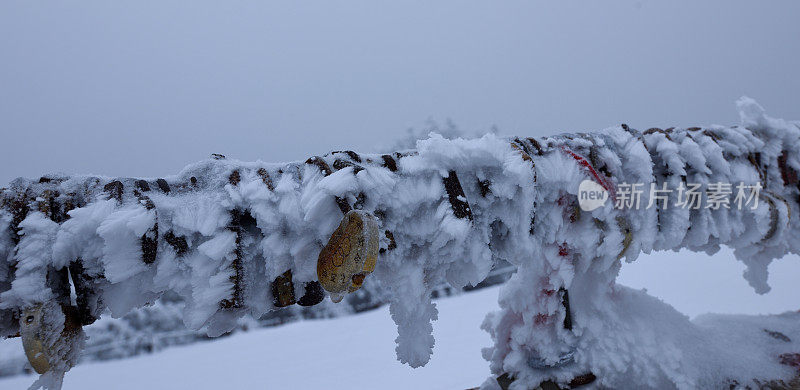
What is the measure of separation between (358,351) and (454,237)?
1.74 m

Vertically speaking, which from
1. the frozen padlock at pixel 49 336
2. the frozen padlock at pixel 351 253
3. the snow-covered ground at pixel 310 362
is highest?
the frozen padlock at pixel 351 253

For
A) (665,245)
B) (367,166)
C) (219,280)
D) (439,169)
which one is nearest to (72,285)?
(219,280)

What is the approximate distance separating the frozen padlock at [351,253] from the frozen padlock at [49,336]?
1.37 feet

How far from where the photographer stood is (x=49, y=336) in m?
0.64

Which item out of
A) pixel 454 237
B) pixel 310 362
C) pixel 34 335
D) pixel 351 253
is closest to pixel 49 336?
pixel 34 335

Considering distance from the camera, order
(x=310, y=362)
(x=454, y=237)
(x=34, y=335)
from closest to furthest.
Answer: (x=34, y=335)
(x=454, y=237)
(x=310, y=362)

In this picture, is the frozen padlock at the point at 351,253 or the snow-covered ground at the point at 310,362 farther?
the snow-covered ground at the point at 310,362

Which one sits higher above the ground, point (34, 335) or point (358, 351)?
point (34, 335)

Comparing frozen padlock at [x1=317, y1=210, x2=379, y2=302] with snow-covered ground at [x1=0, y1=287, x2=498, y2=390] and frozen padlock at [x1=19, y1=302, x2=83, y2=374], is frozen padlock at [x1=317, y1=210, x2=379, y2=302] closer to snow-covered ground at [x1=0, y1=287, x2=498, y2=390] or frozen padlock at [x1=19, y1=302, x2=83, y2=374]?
frozen padlock at [x1=19, y1=302, x2=83, y2=374]

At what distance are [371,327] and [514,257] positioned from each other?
6.39 ft

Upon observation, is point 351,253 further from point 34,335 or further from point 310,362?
point 310,362

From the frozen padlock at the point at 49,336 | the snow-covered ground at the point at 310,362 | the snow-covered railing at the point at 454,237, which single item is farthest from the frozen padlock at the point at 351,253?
the snow-covered ground at the point at 310,362

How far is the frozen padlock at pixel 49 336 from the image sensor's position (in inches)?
24.4

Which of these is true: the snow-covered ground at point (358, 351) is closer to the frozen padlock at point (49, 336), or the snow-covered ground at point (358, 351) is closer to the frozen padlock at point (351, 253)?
the frozen padlock at point (351, 253)
